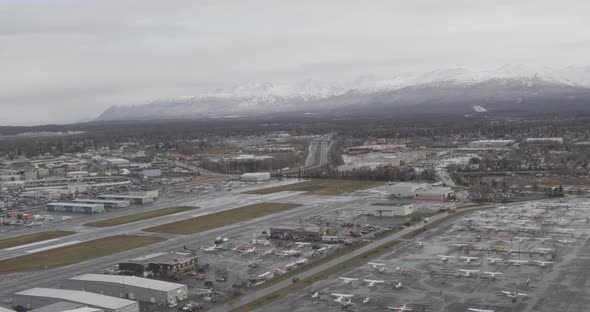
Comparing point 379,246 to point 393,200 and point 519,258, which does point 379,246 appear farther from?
point 393,200

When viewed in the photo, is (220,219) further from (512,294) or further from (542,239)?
(512,294)

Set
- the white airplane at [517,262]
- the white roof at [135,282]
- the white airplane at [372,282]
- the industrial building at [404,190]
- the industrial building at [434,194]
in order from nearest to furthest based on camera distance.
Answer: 1. the white roof at [135,282]
2. the white airplane at [372,282]
3. the white airplane at [517,262]
4. the industrial building at [434,194]
5. the industrial building at [404,190]

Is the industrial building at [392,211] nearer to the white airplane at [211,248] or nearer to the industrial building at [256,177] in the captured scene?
the white airplane at [211,248]

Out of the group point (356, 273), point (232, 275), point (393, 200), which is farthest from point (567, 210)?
point (232, 275)

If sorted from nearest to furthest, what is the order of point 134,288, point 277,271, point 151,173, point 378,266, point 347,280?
point 134,288 < point 347,280 < point 277,271 < point 378,266 < point 151,173

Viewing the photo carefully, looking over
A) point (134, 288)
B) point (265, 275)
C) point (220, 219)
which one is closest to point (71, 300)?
point (134, 288)

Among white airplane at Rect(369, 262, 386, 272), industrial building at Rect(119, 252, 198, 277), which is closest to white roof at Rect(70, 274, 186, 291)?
industrial building at Rect(119, 252, 198, 277)

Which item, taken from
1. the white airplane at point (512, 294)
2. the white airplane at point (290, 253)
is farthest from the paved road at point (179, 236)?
the white airplane at point (512, 294)
